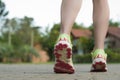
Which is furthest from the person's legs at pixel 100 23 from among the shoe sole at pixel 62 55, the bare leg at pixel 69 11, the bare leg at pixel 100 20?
the shoe sole at pixel 62 55

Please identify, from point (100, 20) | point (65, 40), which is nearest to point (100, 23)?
point (100, 20)

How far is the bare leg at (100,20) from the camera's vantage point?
3.31m

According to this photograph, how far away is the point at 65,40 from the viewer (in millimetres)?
2832

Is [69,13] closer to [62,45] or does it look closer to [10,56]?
[62,45]

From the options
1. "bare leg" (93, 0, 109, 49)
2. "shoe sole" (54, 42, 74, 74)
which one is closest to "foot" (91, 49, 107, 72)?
"bare leg" (93, 0, 109, 49)

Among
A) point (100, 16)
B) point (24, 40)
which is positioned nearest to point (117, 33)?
point (24, 40)

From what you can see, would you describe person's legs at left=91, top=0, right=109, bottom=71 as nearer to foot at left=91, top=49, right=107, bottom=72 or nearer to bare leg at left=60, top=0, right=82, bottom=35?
foot at left=91, top=49, right=107, bottom=72

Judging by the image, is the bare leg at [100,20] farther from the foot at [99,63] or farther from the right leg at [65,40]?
the right leg at [65,40]

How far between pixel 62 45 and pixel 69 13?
321 mm

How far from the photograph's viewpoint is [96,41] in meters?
3.32

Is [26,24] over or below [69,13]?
over

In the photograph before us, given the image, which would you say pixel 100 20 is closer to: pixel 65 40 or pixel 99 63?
pixel 99 63

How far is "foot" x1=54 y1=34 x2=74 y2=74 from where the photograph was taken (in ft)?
9.09

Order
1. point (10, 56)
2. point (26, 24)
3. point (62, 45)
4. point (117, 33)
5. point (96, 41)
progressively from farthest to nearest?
point (26, 24) → point (117, 33) → point (10, 56) → point (96, 41) → point (62, 45)
